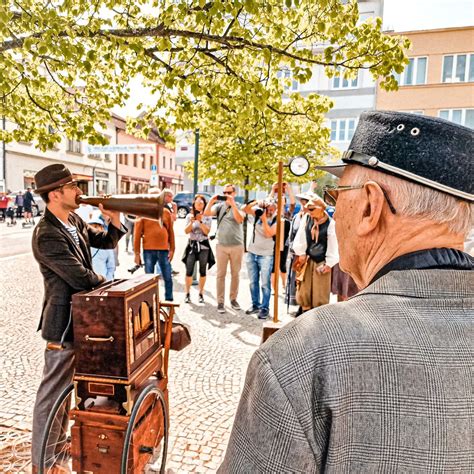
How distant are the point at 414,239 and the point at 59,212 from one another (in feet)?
7.93

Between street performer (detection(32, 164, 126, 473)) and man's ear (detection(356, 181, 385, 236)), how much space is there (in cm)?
209

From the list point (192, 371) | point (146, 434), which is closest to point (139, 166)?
point (192, 371)

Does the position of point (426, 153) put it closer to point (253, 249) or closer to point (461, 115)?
point (253, 249)

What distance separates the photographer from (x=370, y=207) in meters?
0.95

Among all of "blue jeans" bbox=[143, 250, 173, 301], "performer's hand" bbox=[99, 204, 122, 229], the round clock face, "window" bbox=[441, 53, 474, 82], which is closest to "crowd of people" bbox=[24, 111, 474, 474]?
"performer's hand" bbox=[99, 204, 122, 229]

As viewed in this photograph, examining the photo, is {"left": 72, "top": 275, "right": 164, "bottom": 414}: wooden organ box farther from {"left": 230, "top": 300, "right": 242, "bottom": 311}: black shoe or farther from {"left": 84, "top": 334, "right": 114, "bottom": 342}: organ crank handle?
{"left": 230, "top": 300, "right": 242, "bottom": 311}: black shoe

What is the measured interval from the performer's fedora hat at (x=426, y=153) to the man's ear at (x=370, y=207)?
0.05 metres

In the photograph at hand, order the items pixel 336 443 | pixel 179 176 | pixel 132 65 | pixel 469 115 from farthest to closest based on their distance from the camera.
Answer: pixel 179 176 → pixel 469 115 → pixel 132 65 → pixel 336 443

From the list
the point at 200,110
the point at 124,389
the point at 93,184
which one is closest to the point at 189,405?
the point at 124,389

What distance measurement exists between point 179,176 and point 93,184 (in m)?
20.8

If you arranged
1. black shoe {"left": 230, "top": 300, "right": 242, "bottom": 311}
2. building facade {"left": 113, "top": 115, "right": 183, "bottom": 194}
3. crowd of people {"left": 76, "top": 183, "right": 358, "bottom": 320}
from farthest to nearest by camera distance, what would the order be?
building facade {"left": 113, "top": 115, "right": 183, "bottom": 194}, black shoe {"left": 230, "top": 300, "right": 242, "bottom": 311}, crowd of people {"left": 76, "top": 183, "right": 358, "bottom": 320}

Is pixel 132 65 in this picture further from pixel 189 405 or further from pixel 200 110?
pixel 189 405

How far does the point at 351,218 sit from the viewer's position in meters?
1.03

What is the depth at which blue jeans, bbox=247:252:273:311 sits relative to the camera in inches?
259
